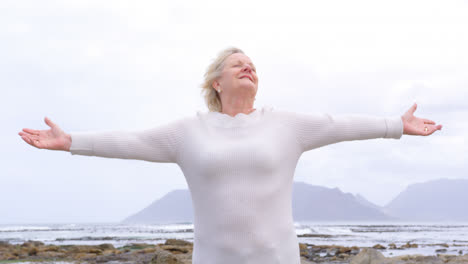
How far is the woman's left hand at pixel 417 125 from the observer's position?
3.33 m

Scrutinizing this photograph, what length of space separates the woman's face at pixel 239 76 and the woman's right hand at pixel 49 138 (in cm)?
105

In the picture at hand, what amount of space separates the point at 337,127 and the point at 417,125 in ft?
1.82

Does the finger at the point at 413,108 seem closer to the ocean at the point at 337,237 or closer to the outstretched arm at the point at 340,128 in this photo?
the outstretched arm at the point at 340,128

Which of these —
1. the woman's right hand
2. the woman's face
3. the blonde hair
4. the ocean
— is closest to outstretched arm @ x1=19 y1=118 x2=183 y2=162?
the woman's right hand

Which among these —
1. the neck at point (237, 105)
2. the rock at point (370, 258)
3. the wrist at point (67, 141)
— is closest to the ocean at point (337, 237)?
the rock at point (370, 258)

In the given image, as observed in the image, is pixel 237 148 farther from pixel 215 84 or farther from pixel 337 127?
pixel 337 127

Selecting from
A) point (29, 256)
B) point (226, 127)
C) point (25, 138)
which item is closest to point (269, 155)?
point (226, 127)

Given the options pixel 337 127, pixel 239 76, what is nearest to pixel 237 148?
pixel 239 76

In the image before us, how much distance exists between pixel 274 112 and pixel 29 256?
13.5 meters

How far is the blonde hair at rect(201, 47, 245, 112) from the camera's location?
3.29 meters

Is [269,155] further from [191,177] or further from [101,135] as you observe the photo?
[101,135]

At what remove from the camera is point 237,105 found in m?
3.24

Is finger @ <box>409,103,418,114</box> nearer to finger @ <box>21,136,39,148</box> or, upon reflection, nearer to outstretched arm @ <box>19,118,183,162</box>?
outstretched arm @ <box>19,118,183,162</box>

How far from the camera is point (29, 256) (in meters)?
14.7
